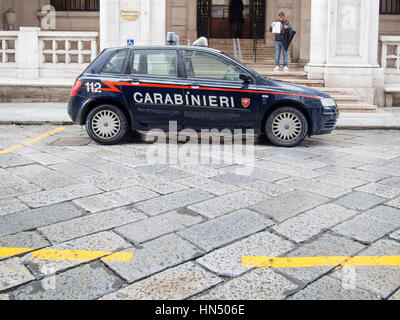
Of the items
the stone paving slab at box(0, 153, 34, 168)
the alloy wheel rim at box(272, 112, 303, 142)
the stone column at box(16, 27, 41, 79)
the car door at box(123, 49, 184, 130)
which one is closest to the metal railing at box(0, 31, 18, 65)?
the stone column at box(16, 27, 41, 79)

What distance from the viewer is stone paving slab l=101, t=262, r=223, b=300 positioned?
3.09 meters

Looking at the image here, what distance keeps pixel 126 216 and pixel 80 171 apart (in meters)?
1.99

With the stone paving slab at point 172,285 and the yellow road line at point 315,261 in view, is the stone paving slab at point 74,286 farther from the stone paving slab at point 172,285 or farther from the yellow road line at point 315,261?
the yellow road line at point 315,261

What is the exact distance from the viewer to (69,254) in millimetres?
3721

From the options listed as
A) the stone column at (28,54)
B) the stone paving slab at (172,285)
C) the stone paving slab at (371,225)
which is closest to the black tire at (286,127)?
the stone paving slab at (371,225)

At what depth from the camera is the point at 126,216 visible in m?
4.61

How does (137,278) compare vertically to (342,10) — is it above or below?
below

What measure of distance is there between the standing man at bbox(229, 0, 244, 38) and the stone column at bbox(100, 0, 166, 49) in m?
6.57

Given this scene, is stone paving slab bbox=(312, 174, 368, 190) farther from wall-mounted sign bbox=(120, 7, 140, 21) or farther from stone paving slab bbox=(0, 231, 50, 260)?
wall-mounted sign bbox=(120, 7, 140, 21)

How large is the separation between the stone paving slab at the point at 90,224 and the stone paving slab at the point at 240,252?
1.02 m

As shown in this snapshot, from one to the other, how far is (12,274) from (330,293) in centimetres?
203

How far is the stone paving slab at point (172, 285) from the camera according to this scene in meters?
3.09
